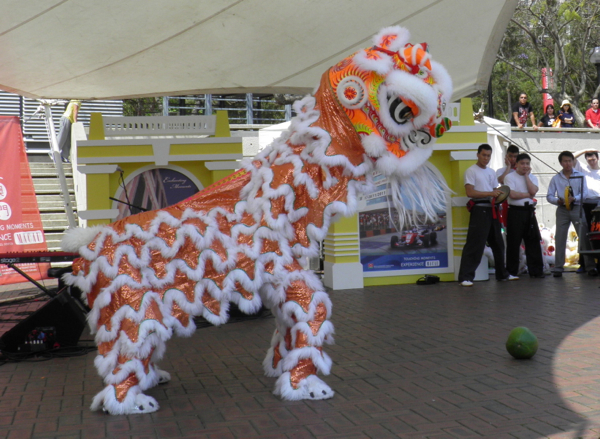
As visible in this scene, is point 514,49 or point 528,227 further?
point 514,49

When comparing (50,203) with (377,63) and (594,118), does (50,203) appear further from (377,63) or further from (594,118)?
(594,118)

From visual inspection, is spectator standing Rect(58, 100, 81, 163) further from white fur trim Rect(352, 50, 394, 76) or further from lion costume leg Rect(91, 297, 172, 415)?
white fur trim Rect(352, 50, 394, 76)

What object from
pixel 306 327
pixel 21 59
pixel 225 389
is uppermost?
pixel 21 59

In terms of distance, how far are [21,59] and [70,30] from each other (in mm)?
754

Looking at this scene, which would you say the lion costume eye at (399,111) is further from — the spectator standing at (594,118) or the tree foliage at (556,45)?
the tree foliage at (556,45)

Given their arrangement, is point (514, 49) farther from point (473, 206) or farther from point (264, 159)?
point (264, 159)

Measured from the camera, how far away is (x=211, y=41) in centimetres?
765

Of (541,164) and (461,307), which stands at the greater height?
(541,164)

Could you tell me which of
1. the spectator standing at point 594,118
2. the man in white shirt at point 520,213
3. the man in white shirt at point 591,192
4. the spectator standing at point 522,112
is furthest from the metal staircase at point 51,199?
the spectator standing at point 594,118

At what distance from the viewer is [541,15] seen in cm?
2552

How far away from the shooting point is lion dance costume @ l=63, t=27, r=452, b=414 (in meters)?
4.05

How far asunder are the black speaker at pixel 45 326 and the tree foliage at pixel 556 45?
20.3 meters

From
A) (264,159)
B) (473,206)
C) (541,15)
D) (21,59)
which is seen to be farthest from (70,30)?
(541,15)

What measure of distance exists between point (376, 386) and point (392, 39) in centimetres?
240
